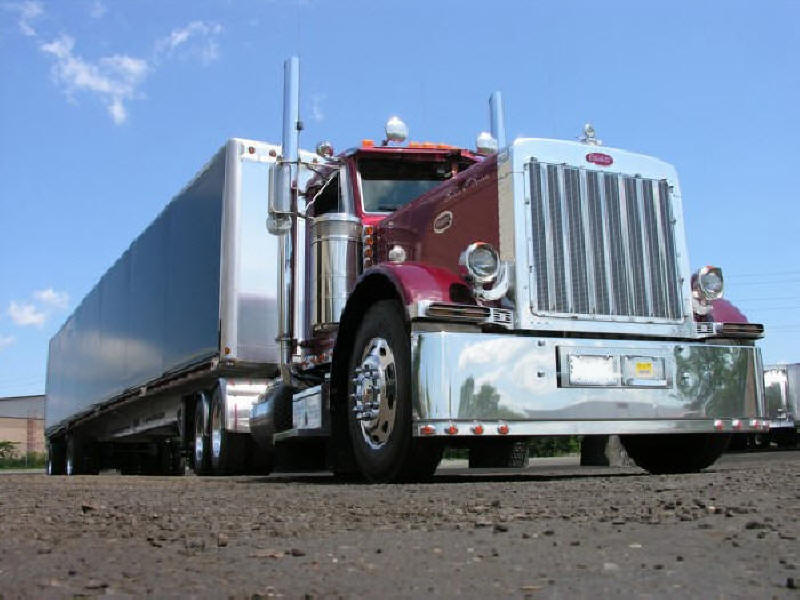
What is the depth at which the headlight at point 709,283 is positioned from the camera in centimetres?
677

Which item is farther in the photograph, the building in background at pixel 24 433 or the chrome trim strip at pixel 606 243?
the building in background at pixel 24 433

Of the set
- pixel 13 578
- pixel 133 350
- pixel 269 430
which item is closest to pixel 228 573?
pixel 13 578

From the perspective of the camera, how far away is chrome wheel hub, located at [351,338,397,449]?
241 inches

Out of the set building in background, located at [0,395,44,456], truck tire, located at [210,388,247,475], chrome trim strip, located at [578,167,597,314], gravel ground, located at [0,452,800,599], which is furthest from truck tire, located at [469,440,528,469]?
building in background, located at [0,395,44,456]

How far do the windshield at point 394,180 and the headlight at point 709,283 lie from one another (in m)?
2.50

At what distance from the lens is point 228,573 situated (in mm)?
2414

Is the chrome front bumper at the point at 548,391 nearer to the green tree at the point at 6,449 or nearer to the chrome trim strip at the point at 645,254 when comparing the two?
the chrome trim strip at the point at 645,254

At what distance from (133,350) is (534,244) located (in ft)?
31.0

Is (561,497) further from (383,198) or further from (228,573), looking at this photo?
(383,198)

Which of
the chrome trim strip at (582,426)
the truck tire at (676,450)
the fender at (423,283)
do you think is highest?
the fender at (423,283)

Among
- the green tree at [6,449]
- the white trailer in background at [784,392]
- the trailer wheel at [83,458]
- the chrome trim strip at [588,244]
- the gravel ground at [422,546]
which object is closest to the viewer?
the gravel ground at [422,546]

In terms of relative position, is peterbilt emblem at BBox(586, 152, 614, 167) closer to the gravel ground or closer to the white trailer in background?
the gravel ground

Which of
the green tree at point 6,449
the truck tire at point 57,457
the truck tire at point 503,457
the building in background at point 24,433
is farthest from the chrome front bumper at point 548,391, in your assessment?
the building in background at point 24,433

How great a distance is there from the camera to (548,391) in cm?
585
